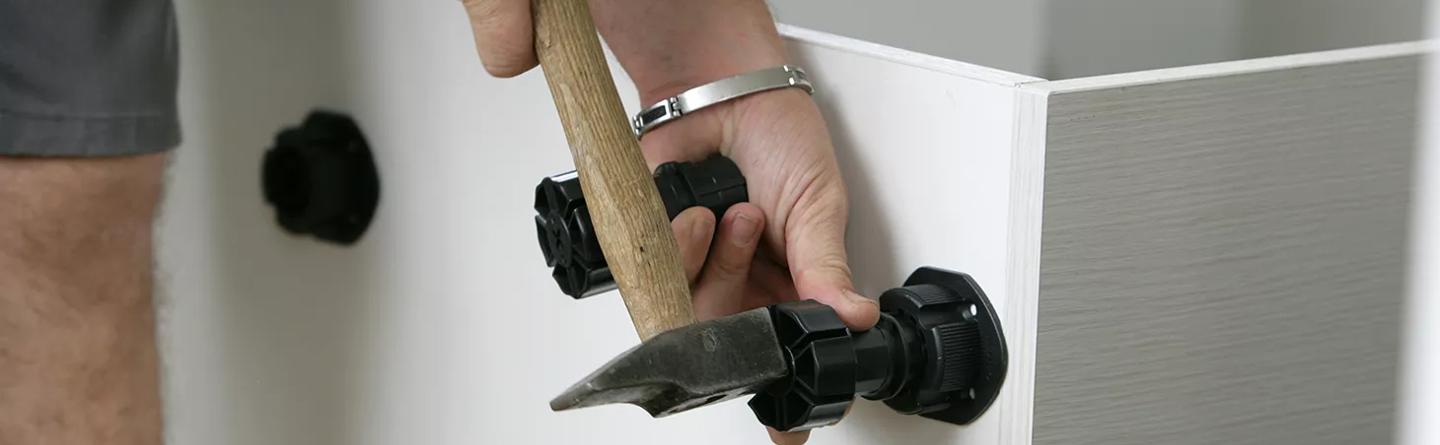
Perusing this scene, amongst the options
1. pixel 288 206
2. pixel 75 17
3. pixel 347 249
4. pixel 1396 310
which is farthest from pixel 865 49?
pixel 288 206

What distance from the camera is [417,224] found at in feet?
4.04

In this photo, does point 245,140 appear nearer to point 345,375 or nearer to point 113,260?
point 345,375

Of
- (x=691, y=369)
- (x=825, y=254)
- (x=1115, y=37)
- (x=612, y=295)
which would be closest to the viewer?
(x=691, y=369)

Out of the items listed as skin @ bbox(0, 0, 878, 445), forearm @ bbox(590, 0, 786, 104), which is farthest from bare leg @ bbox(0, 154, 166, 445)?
forearm @ bbox(590, 0, 786, 104)

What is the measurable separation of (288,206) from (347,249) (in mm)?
125

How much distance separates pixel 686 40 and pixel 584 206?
15 cm

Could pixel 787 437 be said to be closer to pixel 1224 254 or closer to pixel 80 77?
pixel 1224 254

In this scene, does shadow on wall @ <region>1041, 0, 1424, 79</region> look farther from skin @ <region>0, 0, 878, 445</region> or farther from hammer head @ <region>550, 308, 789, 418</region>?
hammer head @ <region>550, 308, 789, 418</region>

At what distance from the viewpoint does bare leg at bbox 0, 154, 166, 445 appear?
999mm

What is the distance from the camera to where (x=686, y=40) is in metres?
0.76

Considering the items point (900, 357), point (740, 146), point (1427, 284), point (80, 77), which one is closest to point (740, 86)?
point (740, 146)

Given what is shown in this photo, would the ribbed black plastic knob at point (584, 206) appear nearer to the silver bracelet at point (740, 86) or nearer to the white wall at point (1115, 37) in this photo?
the silver bracelet at point (740, 86)

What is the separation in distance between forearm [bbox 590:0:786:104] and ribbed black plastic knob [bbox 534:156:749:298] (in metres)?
0.07

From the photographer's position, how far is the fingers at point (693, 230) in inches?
25.7
